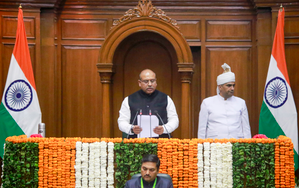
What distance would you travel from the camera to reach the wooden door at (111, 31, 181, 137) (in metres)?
6.11

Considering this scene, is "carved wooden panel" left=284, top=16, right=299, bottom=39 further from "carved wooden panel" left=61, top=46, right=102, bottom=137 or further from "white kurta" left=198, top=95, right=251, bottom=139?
"carved wooden panel" left=61, top=46, right=102, bottom=137

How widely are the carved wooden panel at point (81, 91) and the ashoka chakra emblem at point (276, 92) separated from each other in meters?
2.71

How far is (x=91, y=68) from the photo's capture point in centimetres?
631

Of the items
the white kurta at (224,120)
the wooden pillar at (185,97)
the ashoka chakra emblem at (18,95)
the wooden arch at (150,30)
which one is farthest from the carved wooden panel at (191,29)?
the ashoka chakra emblem at (18,95)

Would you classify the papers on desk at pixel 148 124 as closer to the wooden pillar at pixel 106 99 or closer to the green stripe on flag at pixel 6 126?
the wooden pillar at pixel 106 99

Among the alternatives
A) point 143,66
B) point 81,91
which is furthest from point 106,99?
point 143,66

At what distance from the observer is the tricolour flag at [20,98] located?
5.57 meters

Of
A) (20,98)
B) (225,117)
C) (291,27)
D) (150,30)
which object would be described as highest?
(291,27)

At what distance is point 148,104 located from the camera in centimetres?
474

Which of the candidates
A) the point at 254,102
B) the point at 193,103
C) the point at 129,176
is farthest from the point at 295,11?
the point at 129,176

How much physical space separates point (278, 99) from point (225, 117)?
127 centimetres

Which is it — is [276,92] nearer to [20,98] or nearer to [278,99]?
[278,99]

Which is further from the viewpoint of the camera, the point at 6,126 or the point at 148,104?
the point at 6,126

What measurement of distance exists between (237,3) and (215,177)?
11.8 feet
